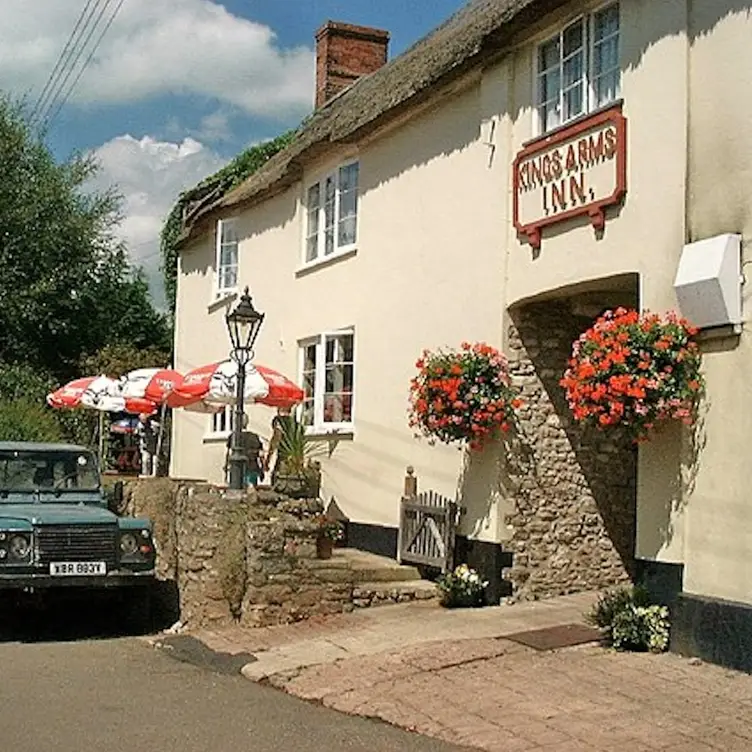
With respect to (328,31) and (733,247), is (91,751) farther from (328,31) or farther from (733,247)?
(328,31)

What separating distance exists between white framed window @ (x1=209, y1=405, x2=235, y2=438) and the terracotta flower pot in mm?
7969

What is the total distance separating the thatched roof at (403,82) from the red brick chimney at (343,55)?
2.52 feet

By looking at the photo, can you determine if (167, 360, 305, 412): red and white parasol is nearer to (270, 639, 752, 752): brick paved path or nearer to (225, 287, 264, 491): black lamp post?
(225, 287, 264, 491): black lamp post

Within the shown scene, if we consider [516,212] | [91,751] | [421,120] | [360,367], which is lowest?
[91,751]

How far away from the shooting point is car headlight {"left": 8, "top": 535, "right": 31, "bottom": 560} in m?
12.4

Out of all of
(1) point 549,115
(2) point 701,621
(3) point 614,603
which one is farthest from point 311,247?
(2) point 701,621

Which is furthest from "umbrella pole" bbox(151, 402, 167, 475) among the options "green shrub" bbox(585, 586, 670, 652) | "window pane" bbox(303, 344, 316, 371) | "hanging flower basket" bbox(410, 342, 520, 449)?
"green shrub" bbox(585, 586, 670, 652)

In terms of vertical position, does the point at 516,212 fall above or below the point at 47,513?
above

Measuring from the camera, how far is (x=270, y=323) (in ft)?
66.4

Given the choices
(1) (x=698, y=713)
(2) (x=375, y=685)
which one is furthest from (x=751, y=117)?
(2) (x=375, y=685)

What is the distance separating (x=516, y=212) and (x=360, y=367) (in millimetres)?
4439

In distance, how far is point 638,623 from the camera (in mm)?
10414

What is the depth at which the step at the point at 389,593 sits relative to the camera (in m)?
13.5

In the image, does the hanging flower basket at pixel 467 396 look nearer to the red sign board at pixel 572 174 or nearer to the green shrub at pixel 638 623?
the red sign board at pixel 572 174
